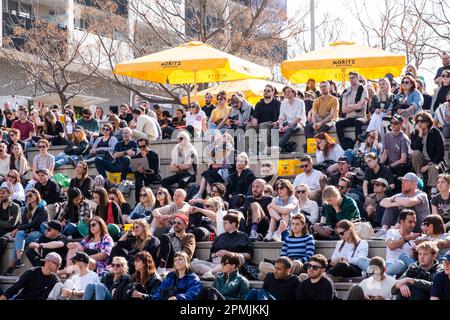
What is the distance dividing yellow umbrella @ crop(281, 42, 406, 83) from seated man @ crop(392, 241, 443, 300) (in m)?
10.1

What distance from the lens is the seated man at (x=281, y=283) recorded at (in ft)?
43.7

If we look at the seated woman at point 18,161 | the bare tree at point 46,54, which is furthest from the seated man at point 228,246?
the bare tree at point 46,54

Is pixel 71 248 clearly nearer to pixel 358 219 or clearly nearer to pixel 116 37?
pixel 358 219

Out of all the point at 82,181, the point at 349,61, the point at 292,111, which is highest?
the point at 349,61

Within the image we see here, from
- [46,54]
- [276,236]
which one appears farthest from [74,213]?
[46,54]

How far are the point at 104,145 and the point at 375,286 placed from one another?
10195mm

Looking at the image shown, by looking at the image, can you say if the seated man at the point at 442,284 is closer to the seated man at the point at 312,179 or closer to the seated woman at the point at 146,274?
the seated woman at the point at 146,274

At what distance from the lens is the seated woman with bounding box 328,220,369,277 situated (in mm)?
14070

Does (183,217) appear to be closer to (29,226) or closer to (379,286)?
(29,226)

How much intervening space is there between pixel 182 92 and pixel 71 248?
75.2 ft

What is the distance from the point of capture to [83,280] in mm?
15289

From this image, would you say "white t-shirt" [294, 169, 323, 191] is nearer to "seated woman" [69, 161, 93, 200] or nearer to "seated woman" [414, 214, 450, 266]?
"seated woman" [414, 214, 450, 266]

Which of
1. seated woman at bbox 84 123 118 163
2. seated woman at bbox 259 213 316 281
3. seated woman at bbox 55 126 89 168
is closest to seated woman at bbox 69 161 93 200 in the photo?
seated woman at bbox 84 123 118 163

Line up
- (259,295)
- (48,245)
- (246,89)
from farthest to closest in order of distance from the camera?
1. (246,89)
2. (48,245)
3. (259,295)
